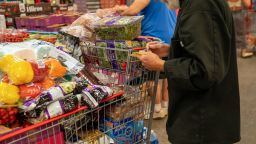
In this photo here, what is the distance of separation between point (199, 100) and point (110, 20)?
71cm

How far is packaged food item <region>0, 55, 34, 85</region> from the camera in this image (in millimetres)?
1241

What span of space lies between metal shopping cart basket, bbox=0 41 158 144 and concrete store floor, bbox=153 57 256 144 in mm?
1196

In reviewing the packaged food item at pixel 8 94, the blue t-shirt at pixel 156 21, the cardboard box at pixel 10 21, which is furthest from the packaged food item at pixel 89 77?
the cardboard box at pixel 10 21

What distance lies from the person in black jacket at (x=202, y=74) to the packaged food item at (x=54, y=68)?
0.37m

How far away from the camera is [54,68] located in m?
1.42

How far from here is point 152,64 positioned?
140 cm

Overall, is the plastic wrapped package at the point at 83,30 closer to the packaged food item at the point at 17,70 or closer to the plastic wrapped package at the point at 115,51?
the plastic wrapped package at the point at 115,51

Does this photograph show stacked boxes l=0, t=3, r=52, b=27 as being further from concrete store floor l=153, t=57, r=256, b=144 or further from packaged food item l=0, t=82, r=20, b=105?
packaged food item l=0, t=82, r=20, b=105

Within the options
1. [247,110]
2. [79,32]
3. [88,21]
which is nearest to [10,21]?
[88,21]

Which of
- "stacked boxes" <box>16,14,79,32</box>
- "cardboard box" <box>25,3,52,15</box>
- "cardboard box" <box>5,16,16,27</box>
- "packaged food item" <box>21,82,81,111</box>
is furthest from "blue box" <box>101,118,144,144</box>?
"cardboard box" <box>25,3,52,15</box>

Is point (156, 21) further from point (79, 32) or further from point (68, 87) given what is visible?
point (68, 87)

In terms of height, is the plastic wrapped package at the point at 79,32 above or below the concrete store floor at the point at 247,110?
above

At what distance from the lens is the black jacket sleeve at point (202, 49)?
1.18 metres

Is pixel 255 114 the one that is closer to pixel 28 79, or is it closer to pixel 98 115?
pixel 98 115
